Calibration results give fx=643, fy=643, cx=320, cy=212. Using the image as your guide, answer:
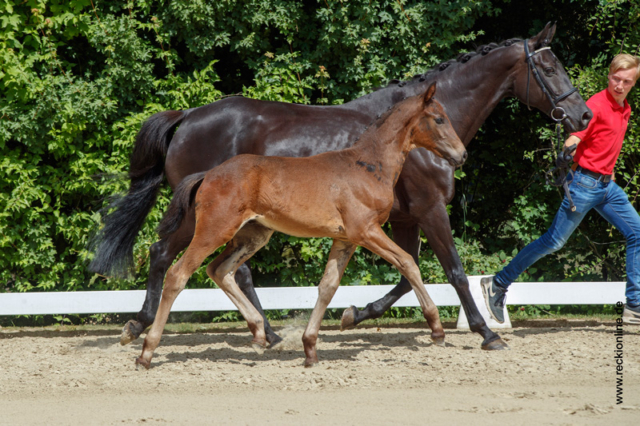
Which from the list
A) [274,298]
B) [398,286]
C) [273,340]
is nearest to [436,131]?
[398,286]

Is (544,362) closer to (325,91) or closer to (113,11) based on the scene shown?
(325,91)

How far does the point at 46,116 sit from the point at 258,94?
2308 mm

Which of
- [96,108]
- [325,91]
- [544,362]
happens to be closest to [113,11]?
[96,108]

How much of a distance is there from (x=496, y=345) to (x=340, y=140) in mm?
2033

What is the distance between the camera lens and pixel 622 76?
5.02 m

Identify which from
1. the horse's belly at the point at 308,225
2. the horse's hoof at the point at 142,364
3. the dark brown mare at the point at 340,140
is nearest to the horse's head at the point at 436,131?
the dark brown mare at the point at 340,140

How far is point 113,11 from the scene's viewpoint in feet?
24.5

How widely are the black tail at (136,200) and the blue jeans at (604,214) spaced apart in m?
3.30

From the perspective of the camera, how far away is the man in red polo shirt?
504 centimetres

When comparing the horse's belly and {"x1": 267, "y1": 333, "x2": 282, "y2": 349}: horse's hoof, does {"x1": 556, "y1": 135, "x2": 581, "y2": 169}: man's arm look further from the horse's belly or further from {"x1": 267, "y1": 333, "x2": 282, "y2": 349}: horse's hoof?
{"x1": 267, "y1": 333, "x2": 282, "y2": 349}: horse's hoof

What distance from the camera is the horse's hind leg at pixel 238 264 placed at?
15.6ft

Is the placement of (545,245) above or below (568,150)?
below

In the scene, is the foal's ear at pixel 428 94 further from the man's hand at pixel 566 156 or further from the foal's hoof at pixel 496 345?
the foal's hoof at pixel 496 345

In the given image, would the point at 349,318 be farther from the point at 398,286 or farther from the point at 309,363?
the point at 309,363
